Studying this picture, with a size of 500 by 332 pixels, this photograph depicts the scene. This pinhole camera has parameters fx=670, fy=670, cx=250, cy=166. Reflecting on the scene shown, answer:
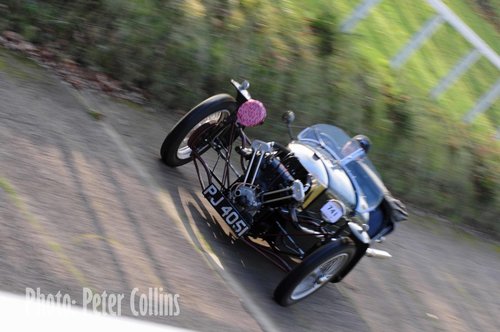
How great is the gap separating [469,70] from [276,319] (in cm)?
593

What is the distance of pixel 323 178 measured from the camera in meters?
5.60

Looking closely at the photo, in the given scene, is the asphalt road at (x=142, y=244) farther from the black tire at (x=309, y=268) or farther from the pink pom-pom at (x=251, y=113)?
the pink pom-pom at (x=251, y=113)

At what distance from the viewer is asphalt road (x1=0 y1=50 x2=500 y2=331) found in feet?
15.0

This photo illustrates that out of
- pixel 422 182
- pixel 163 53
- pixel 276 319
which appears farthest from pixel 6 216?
pixel 422 182

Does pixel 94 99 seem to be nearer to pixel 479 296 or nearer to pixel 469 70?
pixel 479 296

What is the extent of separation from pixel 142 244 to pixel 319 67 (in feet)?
12.9

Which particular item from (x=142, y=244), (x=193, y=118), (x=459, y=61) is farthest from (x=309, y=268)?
(x=459, y=61)

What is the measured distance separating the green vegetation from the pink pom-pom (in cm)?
189

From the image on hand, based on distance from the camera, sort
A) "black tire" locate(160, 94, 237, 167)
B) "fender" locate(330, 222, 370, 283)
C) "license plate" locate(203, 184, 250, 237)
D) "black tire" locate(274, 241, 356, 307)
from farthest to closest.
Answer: "black tire" locate(160, 94, 237, 167) < "license plate" locate(203, 184, 250, 237) < "fender" locate(330, 222, 370, 283) < "black tire" locate(274, 241, 356, 307)

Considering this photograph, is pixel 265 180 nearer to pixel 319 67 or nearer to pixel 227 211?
pixel 227 211

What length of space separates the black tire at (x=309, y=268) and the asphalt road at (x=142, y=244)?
12 cm

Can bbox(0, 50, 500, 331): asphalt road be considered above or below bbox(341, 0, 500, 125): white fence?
below

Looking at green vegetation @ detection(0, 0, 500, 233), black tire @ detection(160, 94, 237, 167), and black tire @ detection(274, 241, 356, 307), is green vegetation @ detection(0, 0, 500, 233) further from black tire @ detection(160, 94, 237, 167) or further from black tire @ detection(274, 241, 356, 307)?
black tire @ detection(274, 241, 356, 307)

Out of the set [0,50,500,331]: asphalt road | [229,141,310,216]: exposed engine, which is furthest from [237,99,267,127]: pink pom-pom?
[0,50,500,331]: asphalt road
